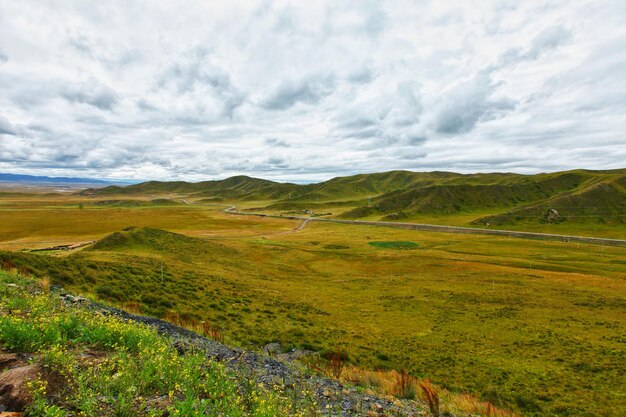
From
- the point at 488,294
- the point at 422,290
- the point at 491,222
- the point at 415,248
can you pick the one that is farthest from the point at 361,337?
the point at 491,222

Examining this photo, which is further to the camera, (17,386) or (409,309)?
(409,309)

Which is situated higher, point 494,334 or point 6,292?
point 6,292

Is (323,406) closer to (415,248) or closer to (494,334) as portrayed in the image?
(494,334)

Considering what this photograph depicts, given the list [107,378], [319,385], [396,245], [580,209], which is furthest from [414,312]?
[580,209]

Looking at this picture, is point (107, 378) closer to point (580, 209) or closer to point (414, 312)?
point (414, 312)

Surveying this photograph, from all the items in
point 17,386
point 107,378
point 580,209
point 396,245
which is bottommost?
point 396,245

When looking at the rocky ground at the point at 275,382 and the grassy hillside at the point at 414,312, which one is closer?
the rocky ground at the point at 275,382

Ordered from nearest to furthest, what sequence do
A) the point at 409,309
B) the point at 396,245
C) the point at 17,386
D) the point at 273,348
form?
the point at 17,386
the point at 273,348
the point at 409,309
the point at 396,245

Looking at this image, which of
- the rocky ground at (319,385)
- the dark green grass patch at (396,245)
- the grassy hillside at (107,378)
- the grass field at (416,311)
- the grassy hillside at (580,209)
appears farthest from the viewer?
the grassy hillside at (580,209)

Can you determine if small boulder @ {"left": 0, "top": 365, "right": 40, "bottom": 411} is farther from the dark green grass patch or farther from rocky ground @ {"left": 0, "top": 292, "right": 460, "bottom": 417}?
the dark green grass patch

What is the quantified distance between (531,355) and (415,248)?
71.5 m

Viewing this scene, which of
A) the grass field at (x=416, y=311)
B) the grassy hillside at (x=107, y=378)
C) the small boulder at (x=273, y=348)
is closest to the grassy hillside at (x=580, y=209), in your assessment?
the grass field at (x=416, y=311)

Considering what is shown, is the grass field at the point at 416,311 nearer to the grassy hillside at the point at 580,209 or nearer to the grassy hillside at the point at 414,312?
the grassy hillside at the point at 414,312

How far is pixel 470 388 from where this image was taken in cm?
1884
